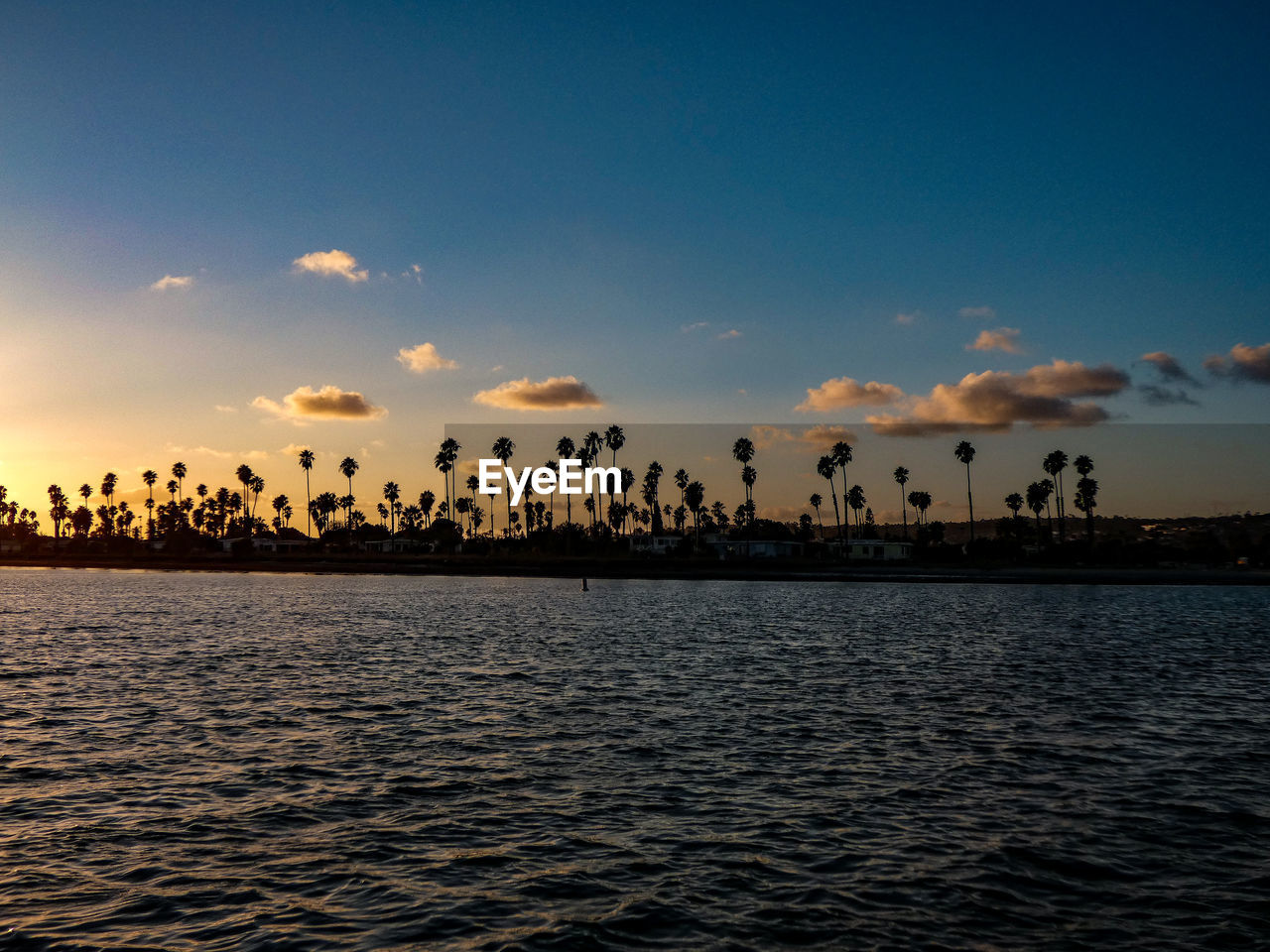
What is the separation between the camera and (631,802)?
17.3 m

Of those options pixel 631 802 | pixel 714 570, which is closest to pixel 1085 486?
pixel 714 570

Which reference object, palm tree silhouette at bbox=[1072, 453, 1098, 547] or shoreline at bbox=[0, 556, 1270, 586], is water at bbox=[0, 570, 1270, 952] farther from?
palm tree silhouette at bbox=[1072, 453, 1098, 547]

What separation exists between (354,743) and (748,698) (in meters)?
13.2

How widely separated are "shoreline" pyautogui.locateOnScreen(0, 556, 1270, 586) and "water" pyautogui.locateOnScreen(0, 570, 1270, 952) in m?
88.0

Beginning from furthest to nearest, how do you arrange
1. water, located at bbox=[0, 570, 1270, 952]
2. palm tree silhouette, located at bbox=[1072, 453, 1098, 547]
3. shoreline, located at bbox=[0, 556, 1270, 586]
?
palm tree silhouette, located at bbox=[1072, 453, 1098, 547] < shoreline, located at bbox=[0, 556, 1270, 586] < water, located at bbox=[0, 570, 1270, 952]

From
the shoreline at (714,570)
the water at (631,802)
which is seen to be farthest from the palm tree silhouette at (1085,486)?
the water at (631,802)

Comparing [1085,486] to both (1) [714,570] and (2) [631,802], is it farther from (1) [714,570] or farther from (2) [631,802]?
(2) [631,802]

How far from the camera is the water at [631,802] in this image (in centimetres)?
1181

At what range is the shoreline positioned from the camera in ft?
409

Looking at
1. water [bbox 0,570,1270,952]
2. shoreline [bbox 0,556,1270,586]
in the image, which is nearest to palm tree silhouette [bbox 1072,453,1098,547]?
shoreline [bbox 0,556,1270,586]

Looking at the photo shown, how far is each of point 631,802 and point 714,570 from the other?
137m

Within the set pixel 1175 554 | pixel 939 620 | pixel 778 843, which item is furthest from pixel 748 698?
pixel 1175 554

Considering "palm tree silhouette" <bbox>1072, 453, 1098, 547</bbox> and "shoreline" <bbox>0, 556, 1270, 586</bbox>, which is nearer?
"shoreline" <bbox>0, 556, 1270, 586</bbox>

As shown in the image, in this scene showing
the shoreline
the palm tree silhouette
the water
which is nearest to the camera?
the water
